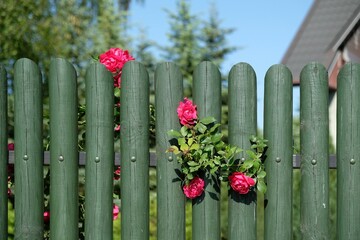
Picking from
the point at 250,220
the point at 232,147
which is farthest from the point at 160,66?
the point at 250,220

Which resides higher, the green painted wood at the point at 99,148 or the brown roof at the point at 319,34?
the brown roof at the point at 319,34

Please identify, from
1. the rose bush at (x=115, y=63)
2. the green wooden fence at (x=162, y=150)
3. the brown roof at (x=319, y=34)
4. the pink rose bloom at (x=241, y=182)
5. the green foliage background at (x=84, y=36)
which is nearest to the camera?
the pink rose bloom at (x=241, y=182)

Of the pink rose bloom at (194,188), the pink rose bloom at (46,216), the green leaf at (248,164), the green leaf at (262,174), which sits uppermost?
the green leaf at (248,164)

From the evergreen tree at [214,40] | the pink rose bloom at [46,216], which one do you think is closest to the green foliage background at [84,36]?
the evergreen tree at [214,40]

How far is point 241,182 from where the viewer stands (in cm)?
429

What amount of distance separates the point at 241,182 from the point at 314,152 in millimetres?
485

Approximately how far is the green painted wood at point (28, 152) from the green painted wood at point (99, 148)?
29 centimetres

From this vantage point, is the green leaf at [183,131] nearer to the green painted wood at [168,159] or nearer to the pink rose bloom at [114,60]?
the green painted wood at [168,159]

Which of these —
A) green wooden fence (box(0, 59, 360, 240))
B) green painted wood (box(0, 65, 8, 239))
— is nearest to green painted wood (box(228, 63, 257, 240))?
green wooden fence (box(0, 59, 360, 240))

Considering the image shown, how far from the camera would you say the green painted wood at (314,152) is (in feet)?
14.5

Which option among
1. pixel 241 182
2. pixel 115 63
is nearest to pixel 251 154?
pixel 241 182

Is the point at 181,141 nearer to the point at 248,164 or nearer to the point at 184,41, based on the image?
the point at 248,164

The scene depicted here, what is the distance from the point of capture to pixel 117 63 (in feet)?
15.2

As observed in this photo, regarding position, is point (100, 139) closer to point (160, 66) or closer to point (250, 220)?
point (160, 66)
